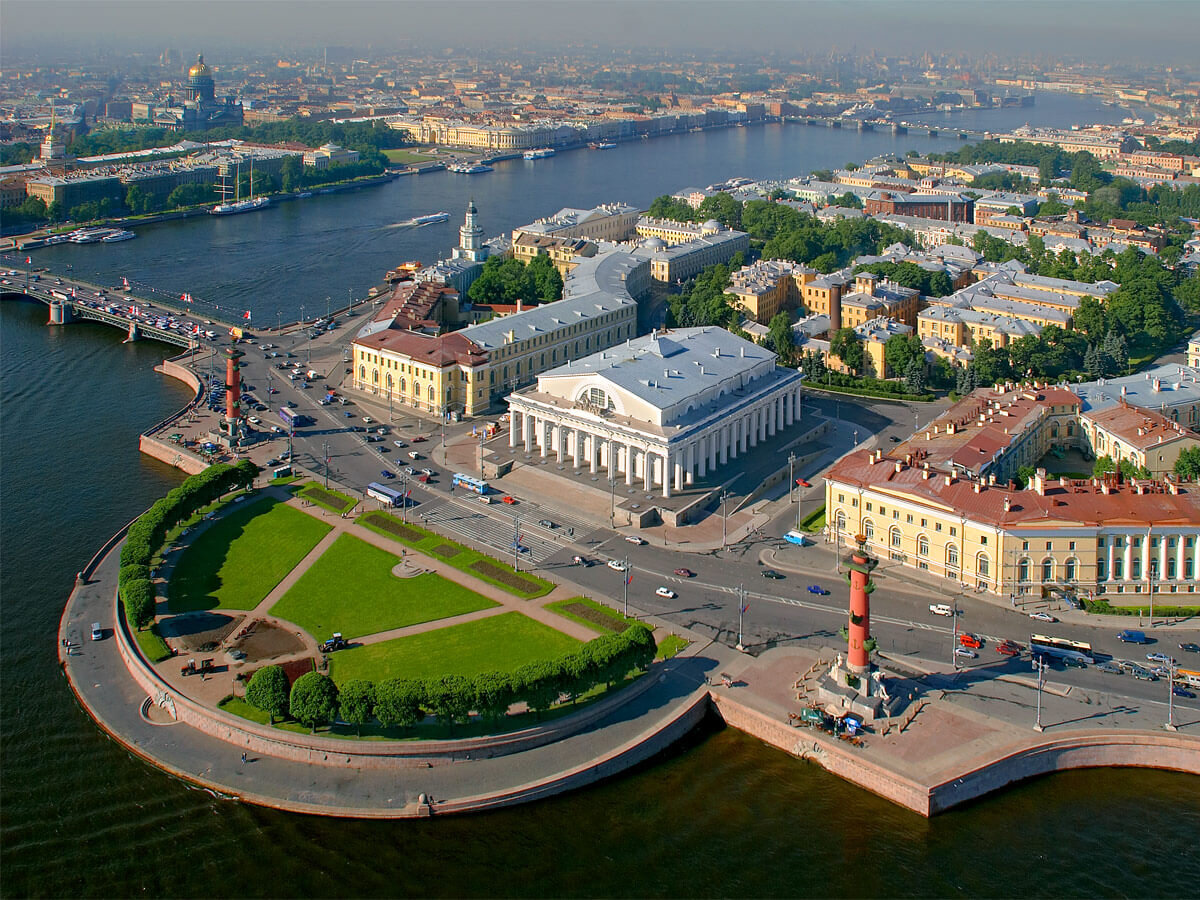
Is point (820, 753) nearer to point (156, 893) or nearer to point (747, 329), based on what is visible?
point (156, 893)

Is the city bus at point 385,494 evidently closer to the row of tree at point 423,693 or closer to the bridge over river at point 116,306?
the row of tree at point 423,693

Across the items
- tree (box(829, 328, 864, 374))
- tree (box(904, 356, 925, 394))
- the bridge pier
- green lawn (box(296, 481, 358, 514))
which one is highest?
the bridge pier

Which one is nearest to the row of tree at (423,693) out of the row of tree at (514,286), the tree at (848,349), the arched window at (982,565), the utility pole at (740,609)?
the utility pole at (740,609)

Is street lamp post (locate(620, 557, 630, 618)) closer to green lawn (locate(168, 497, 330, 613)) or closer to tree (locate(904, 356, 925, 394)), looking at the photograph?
green lawn (locate(168, 497, 330, 613))

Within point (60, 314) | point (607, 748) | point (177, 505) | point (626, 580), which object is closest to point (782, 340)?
point (626, 580)

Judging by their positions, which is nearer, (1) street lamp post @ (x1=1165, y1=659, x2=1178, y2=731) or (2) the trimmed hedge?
(1) street lamp post @ (x1=1165, y1=659, x2=1178, y2=731)

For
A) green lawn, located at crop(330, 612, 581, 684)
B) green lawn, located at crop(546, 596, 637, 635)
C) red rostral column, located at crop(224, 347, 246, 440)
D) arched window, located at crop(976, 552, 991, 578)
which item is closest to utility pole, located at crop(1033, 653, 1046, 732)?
arched window, located at crop(976, 552, 991, 578)
